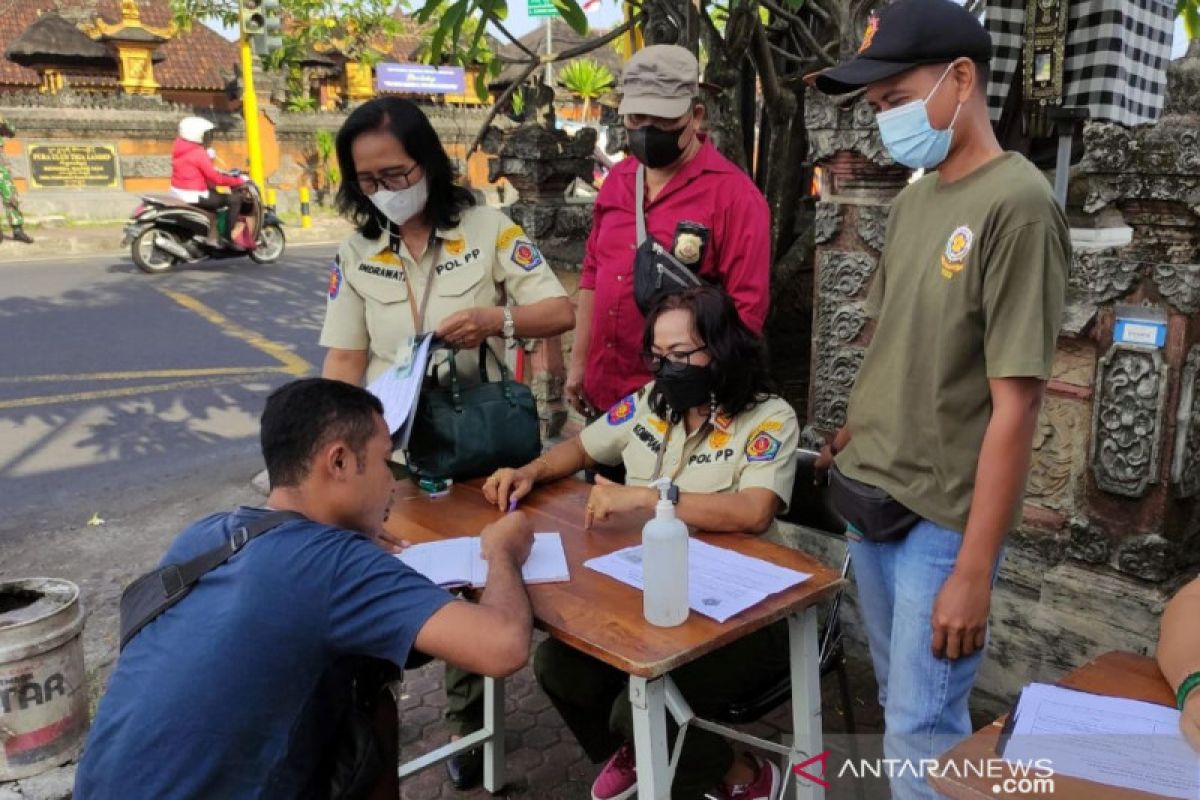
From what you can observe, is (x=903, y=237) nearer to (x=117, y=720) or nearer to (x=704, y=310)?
(x=704, y=310)

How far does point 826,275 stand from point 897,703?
1.78 meters

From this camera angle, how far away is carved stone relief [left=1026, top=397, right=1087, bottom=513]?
2779 mm

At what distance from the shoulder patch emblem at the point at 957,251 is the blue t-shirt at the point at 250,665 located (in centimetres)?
105

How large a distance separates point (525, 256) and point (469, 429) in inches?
22.6

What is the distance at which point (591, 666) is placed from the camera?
7.93ft

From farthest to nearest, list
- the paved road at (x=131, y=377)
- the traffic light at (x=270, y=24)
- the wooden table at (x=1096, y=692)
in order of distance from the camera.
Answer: the traffic light at (x=270, y=24) → the paved road at (x=131, y=377) → the wooden table at (x=1096, y=692)

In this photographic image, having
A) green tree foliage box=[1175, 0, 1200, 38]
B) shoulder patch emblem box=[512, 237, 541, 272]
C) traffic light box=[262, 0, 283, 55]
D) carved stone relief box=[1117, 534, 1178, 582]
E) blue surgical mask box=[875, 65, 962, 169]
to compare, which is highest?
traffic light box=[262, 0, 283, 55]

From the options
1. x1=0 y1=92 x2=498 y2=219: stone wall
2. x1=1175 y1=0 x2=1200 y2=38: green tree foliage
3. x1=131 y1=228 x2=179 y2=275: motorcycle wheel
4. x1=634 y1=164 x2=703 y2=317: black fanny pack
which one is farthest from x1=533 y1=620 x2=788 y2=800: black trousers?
x1=0 y1=92 x2=498 y2=219: stone wall

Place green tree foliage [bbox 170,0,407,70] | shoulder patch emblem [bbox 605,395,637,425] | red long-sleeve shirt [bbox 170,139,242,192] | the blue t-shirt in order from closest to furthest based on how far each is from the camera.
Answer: the blue t-shirt, shoulder patch emblem [bbox 605,395,637,425], red long-sleeve shirt [bbox 170,139,242,192], green tree foliage [bbox 170,0,407,70]

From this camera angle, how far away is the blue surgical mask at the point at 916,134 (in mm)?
1748

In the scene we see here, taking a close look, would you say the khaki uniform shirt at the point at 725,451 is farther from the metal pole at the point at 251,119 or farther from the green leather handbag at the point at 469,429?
the metal pole at the point at 251,119

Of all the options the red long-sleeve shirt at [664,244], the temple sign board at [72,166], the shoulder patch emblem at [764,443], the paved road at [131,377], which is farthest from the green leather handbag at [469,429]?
the temple sign board at [72,166]

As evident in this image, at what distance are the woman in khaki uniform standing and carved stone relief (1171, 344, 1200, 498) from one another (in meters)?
1.63

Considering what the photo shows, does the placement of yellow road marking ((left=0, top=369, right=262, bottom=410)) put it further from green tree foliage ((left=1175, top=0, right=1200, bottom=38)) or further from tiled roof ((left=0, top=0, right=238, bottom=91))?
tiled roof ((left=0, top=0, right=238, bottom=91))
